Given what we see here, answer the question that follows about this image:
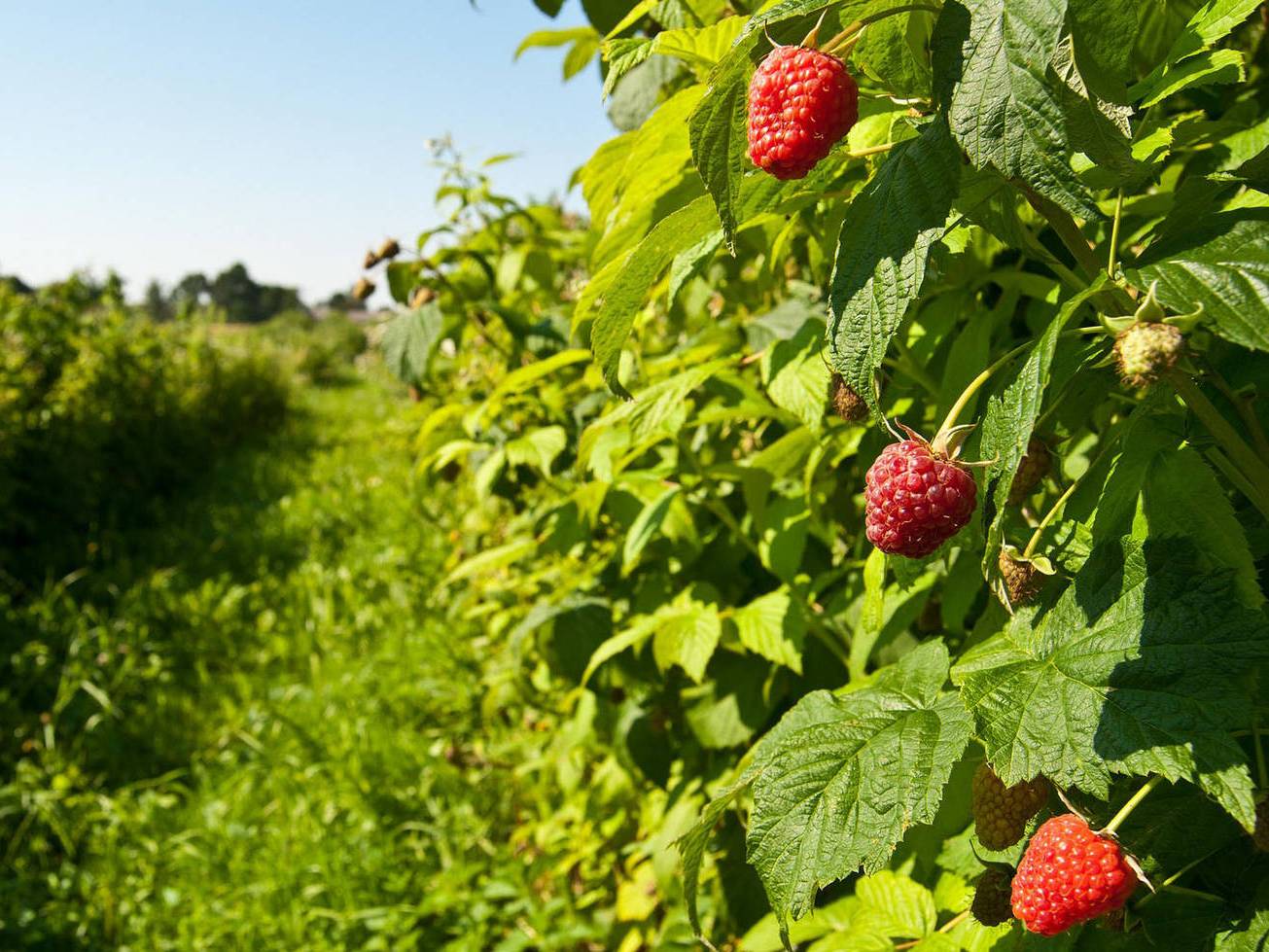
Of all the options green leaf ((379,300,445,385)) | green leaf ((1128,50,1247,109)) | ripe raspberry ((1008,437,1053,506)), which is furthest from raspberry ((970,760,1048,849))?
green leaf ((379,300,445,385))

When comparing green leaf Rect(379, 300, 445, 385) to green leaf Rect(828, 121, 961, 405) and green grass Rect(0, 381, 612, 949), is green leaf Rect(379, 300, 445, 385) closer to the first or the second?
green grass Rect(0, 381, 612, 949)

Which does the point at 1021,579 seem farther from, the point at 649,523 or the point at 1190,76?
the point at 649,523

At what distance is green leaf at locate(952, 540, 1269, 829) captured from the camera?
0.72m

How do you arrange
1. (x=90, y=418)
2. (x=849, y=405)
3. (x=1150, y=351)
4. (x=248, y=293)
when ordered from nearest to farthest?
1. (x=1150, y=351)
2. (x=849, y=405)
3. (x=90, y=418)
4. (x=248, y=293)

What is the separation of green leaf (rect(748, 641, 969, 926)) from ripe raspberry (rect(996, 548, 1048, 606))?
122 mm

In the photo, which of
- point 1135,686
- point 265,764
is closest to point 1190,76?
point 1135,686

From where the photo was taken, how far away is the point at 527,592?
11.1ft

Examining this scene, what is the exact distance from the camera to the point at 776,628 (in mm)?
1659

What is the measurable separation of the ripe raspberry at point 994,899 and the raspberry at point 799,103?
72 cm

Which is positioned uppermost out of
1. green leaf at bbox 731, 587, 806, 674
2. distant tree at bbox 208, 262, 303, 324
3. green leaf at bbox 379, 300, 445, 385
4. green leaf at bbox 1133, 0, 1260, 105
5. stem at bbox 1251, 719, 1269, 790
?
distant tree at bbox 208, 262, 303, 324

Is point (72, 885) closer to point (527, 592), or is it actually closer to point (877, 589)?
point (527, 592)

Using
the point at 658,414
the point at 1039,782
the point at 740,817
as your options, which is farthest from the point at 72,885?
the point at 1039,782

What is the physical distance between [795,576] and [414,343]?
1255mm

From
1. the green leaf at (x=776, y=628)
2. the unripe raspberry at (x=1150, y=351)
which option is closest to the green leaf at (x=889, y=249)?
the unripe raspberry at (x=1150, y=351)
